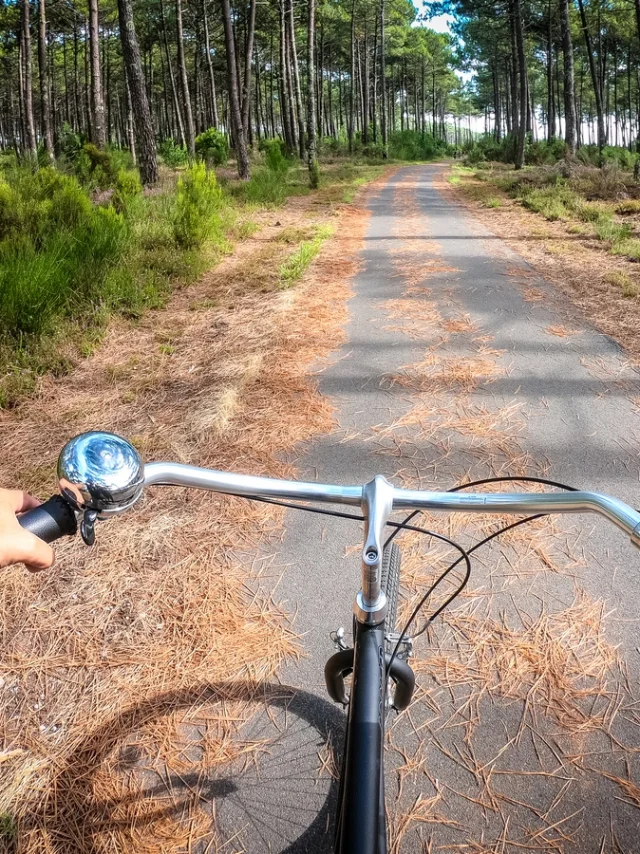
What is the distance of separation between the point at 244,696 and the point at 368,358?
11.0 ft

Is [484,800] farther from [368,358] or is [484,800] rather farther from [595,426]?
[368,358]

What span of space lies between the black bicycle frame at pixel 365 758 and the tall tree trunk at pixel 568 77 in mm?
19209

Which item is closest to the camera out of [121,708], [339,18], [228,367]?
[121,708]

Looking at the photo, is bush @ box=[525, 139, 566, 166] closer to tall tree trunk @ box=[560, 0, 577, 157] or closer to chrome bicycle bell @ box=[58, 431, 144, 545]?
tall tree trunk @ box=[560, 0, 577, 157]

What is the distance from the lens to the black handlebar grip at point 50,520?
1025 millimetres

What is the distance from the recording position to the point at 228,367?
4.88 m

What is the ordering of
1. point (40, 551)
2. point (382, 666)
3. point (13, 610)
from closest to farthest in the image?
point (40, 551) < point (382, 666) < point (13, 610)

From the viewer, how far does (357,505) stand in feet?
3.76

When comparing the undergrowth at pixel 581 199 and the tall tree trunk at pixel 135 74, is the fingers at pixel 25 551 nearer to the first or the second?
the undergrowth at pixel 581 199

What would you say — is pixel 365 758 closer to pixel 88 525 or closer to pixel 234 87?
pixel 88 525

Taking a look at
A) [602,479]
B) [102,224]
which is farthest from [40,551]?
[102,224]

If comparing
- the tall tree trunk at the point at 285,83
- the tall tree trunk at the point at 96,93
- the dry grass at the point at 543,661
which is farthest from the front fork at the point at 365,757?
the tall tree trunk at the point at 285,83

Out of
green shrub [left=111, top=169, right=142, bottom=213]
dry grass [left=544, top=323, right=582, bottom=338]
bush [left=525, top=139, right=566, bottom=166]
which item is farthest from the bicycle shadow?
bush [left=525, top=139, right=566, bottom=166]

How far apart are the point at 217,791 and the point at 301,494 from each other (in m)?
1.23
